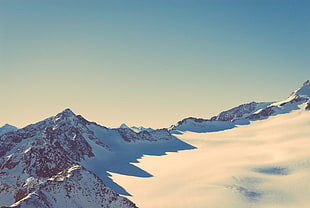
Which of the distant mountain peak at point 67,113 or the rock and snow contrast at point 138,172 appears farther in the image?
the distant mountain peak at point 67,113

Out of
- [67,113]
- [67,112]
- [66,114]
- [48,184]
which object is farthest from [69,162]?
[67,112]

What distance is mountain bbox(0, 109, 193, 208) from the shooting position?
3588 cm

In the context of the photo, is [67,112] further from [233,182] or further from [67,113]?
[233,182]

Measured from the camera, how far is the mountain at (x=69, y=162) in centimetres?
3588

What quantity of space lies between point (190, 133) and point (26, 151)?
153 metres

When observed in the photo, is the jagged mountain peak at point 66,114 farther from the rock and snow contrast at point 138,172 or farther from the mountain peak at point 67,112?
the rock and snow contrast at point 138,172

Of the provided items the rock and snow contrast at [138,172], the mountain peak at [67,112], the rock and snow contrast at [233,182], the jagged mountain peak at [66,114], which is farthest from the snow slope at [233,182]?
the mountain peak at [67,112]

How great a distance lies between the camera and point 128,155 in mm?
136375

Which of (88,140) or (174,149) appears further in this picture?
(174,149)

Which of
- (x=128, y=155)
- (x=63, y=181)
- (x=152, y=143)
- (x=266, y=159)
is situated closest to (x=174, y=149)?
(x=152, y=143)

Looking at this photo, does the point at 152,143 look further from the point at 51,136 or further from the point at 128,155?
the point at 51,136

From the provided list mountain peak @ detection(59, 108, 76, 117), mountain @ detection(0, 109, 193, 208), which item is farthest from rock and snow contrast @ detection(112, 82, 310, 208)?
mountain peak @ detection(59, 108, 76, 117)

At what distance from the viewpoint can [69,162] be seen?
169 ft

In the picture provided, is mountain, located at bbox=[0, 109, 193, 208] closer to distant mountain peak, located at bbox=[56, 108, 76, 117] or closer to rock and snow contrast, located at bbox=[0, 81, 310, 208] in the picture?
distant mountain peak, located at bbox=[56, 108, 76, 117]
